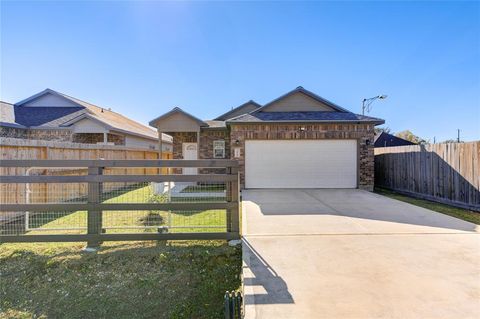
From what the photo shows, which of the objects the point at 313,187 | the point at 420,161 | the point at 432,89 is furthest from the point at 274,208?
the point at 432,89

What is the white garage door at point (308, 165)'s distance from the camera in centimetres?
1062

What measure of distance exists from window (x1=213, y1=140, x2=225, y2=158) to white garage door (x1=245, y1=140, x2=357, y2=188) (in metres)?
3.82

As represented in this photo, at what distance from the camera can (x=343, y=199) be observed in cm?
818

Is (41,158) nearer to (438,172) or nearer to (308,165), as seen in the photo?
(308,165)

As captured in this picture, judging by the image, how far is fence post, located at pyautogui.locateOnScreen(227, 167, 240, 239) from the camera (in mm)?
4184

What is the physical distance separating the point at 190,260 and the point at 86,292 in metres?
1.42

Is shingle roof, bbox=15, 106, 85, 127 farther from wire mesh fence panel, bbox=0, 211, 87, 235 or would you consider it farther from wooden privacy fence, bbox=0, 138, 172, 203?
wire mesh fence panel, bbox=0, 211, 87, 235

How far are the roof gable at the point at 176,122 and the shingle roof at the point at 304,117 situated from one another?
284 centimetres

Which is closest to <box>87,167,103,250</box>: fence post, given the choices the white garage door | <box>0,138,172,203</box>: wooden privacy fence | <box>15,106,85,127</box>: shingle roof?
<box>0,138,172,203</box>: wooden privacy fence

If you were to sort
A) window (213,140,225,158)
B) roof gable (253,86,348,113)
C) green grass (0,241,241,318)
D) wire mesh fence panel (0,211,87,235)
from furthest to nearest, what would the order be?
window (213,140,225,158) < roof gable (253,86,348,113) < wire mesh fence panel (0,211,87,235) < green grass (0,241,241,318)

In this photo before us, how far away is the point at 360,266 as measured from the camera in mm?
3209

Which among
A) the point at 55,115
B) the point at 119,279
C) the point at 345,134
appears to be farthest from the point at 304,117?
the point at 55,115

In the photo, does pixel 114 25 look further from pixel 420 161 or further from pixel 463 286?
pixel 420 161

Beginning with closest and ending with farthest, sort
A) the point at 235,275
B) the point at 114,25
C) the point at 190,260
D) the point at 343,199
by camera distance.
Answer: the point at 235,275 < the point at 190,260 < the point at 343,199 < the point at 114,25
